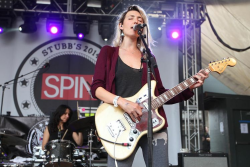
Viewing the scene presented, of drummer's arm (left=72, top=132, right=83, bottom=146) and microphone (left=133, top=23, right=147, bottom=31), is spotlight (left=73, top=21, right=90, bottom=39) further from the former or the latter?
microphone (left=133, top=23, right=147, bottom=31)

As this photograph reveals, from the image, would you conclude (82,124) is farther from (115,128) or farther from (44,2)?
(44,2)

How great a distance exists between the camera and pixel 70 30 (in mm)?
7422

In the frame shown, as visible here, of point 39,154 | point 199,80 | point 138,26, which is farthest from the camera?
point 39,154

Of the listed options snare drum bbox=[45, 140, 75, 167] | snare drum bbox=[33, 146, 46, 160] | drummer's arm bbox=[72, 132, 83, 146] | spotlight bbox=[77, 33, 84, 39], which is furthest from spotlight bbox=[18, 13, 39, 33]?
snare drum bbox=[45, 140, 75, 167]

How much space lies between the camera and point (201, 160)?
15.1 ft

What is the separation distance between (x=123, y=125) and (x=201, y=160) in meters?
2.92

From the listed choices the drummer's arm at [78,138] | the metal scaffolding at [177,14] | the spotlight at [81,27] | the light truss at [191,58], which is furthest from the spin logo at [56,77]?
the light truss at [191,58]

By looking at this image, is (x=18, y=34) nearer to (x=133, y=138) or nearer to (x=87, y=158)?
(x=87, y=158)

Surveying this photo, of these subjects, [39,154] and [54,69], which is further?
[54,69]

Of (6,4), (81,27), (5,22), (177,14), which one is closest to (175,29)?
(177,14)

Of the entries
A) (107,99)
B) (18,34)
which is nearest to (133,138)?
(107,99)

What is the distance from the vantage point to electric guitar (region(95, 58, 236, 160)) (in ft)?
6.57

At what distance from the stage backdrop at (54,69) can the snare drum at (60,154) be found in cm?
229

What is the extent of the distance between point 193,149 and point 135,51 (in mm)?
4702
